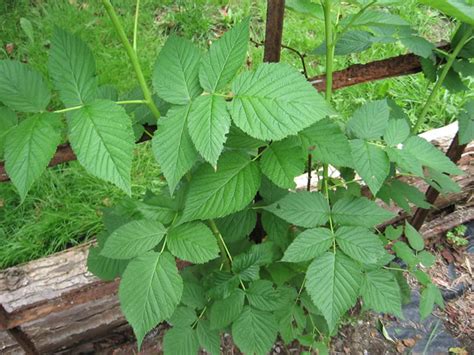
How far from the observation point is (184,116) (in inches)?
38.5

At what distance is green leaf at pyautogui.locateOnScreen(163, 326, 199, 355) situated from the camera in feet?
4.67

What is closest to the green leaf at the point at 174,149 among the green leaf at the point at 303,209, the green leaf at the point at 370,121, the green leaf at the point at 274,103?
the green leaf at the point at 274,103

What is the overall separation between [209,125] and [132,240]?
413 mm

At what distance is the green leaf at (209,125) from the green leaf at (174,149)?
0.11 ft

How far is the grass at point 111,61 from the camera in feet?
8.06

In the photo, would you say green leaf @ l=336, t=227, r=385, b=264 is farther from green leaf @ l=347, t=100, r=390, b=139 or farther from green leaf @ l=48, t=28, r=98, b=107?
green leaf @ l=48, t=28, r=98, b=107

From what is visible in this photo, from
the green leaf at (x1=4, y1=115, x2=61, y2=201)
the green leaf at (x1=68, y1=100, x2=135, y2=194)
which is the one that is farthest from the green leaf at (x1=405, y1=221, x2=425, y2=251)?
the green leaf at (x1=4, y1=115, x2=61, y2=201)

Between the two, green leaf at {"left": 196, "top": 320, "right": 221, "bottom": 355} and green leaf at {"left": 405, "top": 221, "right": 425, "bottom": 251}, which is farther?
green leaf at {"left": 405, "top": 221, "right": 425, "bottom": 251}

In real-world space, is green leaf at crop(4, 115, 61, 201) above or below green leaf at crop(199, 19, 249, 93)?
below

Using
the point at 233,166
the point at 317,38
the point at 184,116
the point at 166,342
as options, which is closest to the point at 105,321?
the point at 166,342

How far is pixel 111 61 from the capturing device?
315 centimetres

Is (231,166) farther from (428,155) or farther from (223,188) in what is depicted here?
(428,155)

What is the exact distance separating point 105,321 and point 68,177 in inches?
38.8

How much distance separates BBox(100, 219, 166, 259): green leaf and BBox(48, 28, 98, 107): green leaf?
358 millimetres
